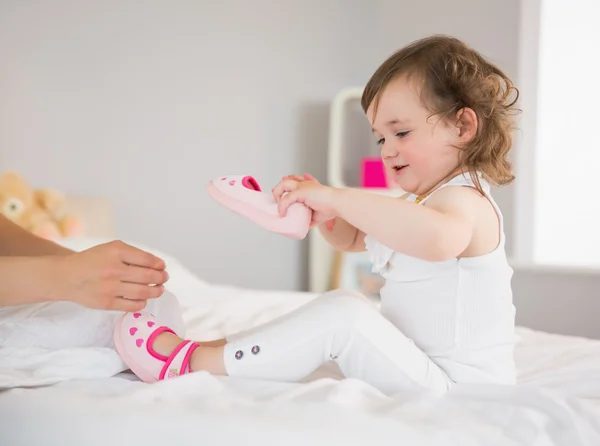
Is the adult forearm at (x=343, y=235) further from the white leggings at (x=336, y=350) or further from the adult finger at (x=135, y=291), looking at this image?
the adult finger at (x=135, y=291)

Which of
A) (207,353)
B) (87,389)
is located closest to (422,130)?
(207,353)

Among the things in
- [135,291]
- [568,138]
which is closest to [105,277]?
[135,291]

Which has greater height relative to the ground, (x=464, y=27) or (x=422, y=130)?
(x=464, y=27)

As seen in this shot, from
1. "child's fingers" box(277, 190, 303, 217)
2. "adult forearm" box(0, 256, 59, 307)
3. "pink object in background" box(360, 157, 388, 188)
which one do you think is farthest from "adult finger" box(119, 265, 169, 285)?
"pink object in background" box(360, 157, 388, 188)

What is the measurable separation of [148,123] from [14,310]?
157 centimetres

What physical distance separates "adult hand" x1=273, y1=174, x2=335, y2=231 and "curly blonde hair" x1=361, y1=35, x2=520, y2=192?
0.25 meters

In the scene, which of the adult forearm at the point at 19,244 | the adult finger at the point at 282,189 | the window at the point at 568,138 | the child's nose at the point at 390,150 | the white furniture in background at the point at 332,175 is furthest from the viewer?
the white furniture in background at the point at 332,175

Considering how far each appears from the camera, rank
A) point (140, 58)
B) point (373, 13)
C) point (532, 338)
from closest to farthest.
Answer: point (532, 338), point (140, 58), point (373, 13)

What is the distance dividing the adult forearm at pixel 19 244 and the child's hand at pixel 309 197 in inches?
21.2

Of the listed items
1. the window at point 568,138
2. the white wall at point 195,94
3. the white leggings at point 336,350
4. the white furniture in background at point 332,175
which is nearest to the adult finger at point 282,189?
the white leggings at point 336,350

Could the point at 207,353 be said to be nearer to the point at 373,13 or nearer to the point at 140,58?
the point at 140,58

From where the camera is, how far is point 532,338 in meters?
1.71

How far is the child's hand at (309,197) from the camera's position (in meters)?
1.11

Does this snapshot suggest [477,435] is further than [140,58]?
No
